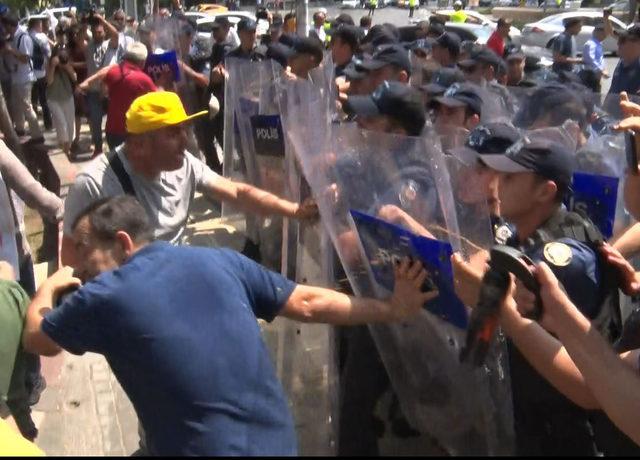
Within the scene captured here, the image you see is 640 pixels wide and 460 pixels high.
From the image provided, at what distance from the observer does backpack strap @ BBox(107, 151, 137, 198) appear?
3.67 meters

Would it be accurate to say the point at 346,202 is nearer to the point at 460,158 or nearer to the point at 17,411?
the point at 460,158

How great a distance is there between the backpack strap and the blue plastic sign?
1423 mm

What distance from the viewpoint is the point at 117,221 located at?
8.55ft

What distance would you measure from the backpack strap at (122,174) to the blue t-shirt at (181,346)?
123cm

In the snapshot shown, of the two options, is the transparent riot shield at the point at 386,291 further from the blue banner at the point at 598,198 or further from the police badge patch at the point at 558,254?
the blue banner at the point at 598,198

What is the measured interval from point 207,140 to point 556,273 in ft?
22.8

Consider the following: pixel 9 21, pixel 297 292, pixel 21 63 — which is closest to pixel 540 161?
pixel 297 292

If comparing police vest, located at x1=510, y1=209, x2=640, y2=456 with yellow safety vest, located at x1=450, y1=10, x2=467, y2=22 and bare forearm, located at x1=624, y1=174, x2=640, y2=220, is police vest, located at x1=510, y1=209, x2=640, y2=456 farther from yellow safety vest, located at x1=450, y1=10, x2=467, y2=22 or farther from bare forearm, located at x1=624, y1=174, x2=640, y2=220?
yellow safety vest, located at x1=450, y1=10, x2=467, y2=22

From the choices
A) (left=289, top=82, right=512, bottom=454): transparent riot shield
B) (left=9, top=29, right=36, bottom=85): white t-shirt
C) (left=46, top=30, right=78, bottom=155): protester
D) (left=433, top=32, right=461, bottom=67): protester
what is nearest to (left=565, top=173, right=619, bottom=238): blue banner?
(left=289, top=82, right=512, bottom=454): transparent riot shield

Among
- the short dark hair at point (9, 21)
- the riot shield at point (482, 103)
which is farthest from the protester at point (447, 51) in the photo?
the short dark hair at point (9, 21)

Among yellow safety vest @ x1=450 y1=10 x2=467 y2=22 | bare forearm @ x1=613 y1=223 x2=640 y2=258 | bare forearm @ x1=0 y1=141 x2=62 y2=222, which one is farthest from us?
yellow safety vest @ x1=450 y1=10 x2=467 y2=22

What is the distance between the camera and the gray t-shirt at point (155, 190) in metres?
3.60

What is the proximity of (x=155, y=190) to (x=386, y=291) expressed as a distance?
1.21 m

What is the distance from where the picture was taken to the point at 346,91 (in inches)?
262
